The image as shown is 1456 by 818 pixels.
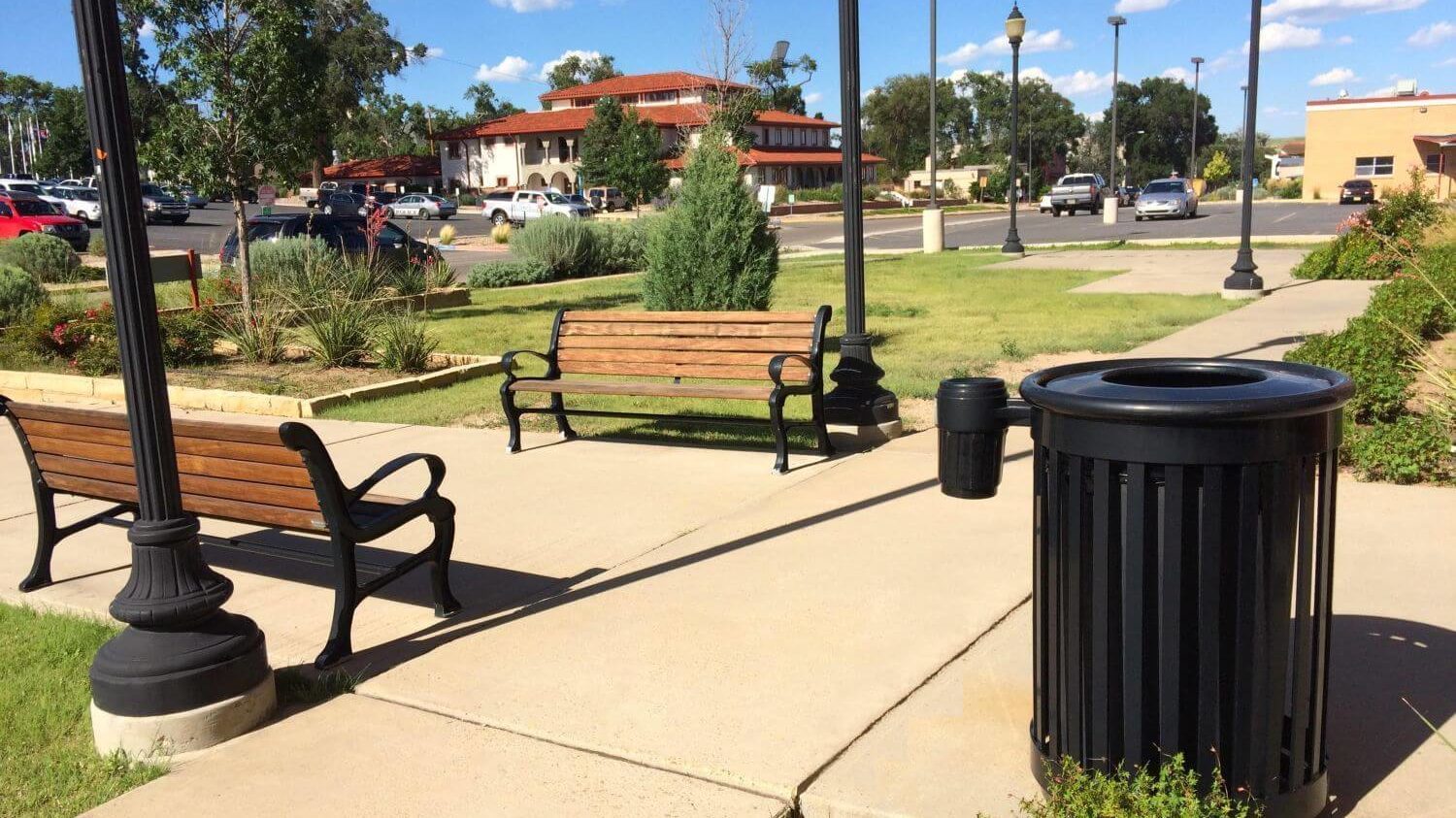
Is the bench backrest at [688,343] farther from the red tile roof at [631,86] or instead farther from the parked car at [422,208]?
the red tile roof at [631,86]

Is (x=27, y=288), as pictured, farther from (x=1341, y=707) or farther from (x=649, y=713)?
(x=1341, y=707)

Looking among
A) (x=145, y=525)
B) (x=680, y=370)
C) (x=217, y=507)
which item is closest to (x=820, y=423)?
(x=680, y=370)

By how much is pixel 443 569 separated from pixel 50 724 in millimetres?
1403

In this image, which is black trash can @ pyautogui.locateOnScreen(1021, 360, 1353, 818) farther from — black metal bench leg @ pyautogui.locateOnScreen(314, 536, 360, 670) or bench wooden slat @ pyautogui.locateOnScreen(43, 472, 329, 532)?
bench wooden slat @ pyautogui.locateOnScreen(43, 472, 329, 532)

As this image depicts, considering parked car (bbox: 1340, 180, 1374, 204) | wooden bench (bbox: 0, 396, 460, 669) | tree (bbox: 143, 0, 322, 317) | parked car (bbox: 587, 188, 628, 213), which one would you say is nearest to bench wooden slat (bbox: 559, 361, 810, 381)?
wooden bench (bbox: 0, 396, 460, 669)

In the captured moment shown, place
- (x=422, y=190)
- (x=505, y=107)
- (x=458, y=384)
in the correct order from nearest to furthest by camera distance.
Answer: (x=458, y=384), (x=422, y=190), (x=505, y=107)

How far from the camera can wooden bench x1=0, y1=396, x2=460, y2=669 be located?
13.8 ft

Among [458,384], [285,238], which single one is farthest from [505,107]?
[458,384]

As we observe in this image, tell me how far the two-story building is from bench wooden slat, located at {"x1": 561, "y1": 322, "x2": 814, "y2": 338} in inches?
2540

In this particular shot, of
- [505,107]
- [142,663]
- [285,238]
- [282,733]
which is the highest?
[505,107]

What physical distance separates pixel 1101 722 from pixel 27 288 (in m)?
15.1

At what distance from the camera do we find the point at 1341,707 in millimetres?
3500

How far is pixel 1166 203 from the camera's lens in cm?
4234

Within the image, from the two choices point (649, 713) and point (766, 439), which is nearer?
point (649, 713)
